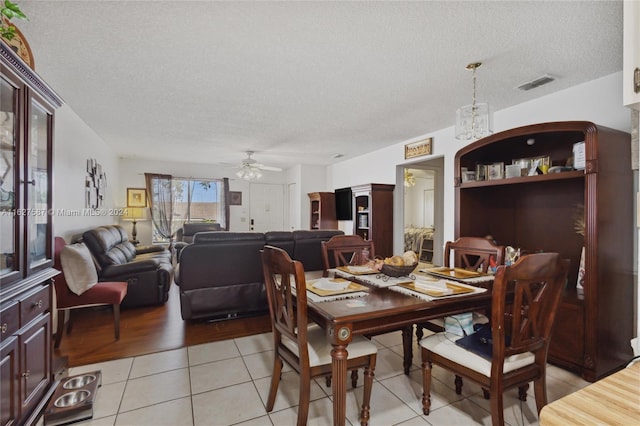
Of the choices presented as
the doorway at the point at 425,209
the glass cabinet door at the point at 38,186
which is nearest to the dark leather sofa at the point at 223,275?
the glass cabinet door at the point at 38,186

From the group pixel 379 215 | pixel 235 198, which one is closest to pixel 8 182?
pixel 379 215

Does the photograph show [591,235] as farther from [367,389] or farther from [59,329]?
[59,329]

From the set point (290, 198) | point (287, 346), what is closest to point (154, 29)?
point (287, 346)

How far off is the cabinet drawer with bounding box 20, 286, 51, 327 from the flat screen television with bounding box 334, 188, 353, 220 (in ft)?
16.3

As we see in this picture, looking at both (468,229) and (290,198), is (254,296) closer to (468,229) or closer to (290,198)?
(468,229)

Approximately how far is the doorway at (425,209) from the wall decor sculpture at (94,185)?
4910 mm

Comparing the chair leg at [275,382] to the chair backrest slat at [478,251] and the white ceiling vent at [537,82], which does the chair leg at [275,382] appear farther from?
the white ceiling vent at [537,82]

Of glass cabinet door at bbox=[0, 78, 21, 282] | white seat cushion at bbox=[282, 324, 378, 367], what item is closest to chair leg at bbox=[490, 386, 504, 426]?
white seat cushion at bbox=[282, 324, 378, 367]

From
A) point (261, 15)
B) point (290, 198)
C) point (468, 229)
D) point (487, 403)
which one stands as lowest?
point (487, 403)

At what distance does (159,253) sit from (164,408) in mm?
3901

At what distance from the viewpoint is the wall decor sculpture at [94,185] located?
14.6 feet

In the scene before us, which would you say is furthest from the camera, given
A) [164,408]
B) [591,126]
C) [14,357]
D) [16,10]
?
[591,126]

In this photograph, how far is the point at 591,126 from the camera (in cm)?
219

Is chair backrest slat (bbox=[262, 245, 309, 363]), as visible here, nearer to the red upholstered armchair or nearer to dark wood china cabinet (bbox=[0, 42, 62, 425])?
dark wood china cabinet (bbox=[0, 42, 62, 425])
